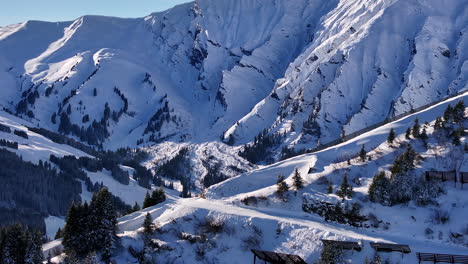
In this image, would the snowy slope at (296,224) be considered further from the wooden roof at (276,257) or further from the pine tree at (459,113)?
the pine tree at (459,113)

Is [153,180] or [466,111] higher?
[466,111]

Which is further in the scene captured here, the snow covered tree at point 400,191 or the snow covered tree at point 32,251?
the snow covered tree at point 400,191

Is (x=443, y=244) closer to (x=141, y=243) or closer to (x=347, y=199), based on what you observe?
(x=347, y=199)

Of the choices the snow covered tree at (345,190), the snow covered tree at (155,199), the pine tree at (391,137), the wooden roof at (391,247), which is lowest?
the wooden roof at (391,247)

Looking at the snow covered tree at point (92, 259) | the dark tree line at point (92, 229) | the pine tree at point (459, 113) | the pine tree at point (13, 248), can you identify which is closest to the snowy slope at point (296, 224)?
the dark tree line at point (92, 229)

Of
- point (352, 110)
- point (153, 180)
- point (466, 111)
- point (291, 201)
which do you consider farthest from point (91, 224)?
point (352, 110)
